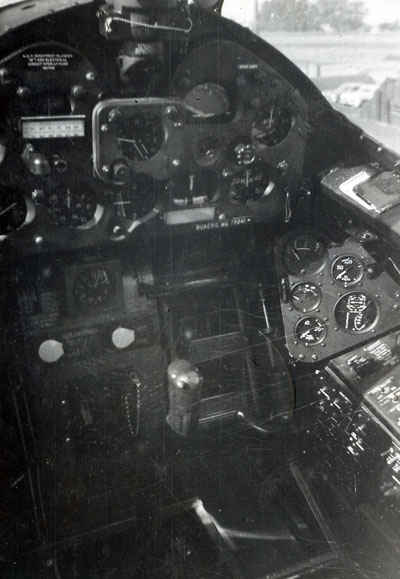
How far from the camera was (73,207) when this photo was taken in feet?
9.74

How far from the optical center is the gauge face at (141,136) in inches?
115

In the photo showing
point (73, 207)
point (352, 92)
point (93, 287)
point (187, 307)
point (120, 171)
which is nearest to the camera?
point (120, 171)

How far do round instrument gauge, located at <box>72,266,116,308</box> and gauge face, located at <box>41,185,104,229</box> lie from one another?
28 cm

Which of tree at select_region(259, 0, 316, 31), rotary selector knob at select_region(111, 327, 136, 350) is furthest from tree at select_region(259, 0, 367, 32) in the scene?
rotary selector knob at select_region(111, 327, 136, 350)

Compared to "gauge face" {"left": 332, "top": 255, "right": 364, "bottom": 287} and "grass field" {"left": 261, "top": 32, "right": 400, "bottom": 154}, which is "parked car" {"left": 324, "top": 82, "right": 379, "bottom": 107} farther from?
"gauge face" {"left": 332, "top": 255, "right": 364, "bottom": 287}

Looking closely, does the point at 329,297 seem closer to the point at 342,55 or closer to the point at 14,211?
the point at 342,55

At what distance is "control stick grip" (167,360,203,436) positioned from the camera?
3.09m

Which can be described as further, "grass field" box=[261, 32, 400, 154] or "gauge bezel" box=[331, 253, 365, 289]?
"gauge bezel" box=[331, 253, 365, 289]

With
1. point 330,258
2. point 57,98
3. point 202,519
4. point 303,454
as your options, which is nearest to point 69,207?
point 57,98

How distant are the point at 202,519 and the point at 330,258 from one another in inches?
66.9

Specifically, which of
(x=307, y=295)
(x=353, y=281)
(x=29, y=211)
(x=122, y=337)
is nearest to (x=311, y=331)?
(x=307, y=295)

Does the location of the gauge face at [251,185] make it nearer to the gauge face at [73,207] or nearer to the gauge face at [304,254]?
the gauge face at [304,254]

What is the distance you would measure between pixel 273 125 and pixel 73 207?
1239 millimetres

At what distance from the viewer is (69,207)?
2.96 meters
